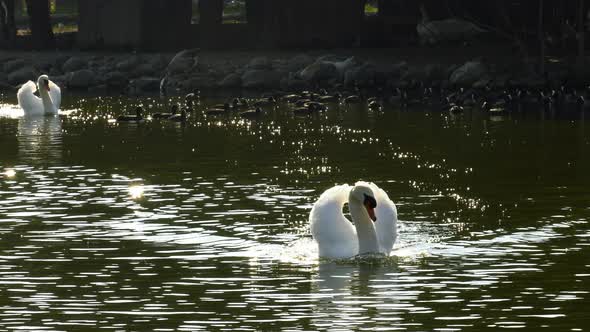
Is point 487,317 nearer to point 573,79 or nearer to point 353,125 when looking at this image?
point 353,125

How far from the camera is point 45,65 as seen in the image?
68.0 metres

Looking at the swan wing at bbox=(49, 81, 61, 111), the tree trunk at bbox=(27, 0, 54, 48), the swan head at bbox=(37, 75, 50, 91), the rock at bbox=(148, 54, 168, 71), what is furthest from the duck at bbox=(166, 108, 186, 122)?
the tree trunk at bbox=(27, 0, 54, 48)

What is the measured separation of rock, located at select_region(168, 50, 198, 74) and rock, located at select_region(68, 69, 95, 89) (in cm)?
332

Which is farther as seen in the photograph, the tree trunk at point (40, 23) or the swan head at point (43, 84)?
the tree trunk at point (40, 23)

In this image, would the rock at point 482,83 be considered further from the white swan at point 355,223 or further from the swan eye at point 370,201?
the swan eye at point 370,201

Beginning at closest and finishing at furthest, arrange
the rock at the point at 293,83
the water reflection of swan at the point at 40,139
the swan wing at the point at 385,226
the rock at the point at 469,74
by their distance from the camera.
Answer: the swan wing at the point at 385,226 < the water reflection of swan at the point at 40,139 < the rock at the point at 469,74 < the rock at the point at 293,83

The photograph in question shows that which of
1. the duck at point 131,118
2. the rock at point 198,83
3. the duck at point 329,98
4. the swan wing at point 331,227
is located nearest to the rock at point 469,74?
the duck at point 329,98

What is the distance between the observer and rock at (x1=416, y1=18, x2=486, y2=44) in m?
62.2

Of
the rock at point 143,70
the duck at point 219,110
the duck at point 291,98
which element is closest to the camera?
the duck at point 219,110

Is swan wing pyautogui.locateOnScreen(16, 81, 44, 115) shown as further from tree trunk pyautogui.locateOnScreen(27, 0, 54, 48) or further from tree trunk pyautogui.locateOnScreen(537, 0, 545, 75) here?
tree trunk pyautogui.locateOnScreen(27, 0, 54, 48)

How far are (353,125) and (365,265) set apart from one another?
2197cm

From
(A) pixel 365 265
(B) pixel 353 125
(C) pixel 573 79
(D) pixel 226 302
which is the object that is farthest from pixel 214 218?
(C) pixel 573 79

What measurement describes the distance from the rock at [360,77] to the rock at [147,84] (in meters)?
8.92

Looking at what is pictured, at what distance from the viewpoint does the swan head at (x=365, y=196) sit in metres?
19.5
